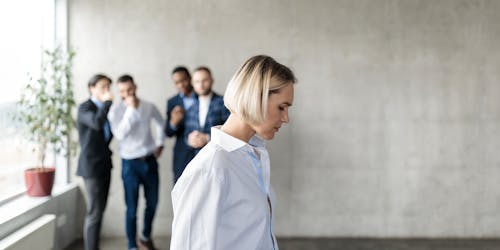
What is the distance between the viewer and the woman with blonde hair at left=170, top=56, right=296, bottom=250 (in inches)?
45.6

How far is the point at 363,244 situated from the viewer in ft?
15.8

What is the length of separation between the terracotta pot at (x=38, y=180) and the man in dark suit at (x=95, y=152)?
388mm

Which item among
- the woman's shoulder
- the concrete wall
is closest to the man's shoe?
the concrete wall

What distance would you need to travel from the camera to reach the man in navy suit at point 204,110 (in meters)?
4.12

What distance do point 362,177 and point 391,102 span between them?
0.85 metres

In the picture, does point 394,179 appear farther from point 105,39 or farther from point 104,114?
point 105,39

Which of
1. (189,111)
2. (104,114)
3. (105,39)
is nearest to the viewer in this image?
(104,114)

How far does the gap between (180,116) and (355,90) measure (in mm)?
1919

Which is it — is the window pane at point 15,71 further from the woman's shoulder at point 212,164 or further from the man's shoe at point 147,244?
the woman's shoulder at point 212,164

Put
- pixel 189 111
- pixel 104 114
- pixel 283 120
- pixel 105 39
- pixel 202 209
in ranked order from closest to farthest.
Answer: pixel 202 209
pixel 283 120
pixel 104 114
pixel 189 111
pixel 105 39

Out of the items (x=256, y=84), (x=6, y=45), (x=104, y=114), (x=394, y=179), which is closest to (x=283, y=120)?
(x=256, y=84)

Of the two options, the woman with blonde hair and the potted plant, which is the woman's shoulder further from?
the potted plant

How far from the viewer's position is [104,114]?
149 inches

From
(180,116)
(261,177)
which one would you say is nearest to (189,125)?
(180,116)
